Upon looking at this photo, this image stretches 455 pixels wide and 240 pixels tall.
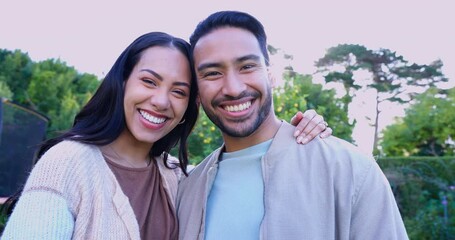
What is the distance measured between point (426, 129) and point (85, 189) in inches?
905

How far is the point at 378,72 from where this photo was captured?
2858 cm

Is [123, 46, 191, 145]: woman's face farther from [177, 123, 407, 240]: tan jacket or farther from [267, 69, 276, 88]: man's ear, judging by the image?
[177, 123, 407, 240]: tan jacket

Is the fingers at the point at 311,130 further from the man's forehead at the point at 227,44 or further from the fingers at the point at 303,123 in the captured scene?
the man's forehead at the point at 227,44

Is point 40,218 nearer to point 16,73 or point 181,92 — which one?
point 181,92

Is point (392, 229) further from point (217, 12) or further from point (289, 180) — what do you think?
point (217, 12)

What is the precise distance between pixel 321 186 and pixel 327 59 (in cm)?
2789

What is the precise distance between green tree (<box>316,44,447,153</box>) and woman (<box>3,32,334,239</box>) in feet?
85.8

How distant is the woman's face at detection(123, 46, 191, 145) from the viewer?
2.44 m

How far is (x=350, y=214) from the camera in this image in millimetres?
1988

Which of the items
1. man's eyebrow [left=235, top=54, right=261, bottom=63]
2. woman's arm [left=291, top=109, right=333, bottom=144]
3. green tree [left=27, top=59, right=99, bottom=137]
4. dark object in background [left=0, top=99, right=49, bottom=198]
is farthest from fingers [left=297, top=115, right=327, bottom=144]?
green tree [left=27, top=59, right=99, bottom=137]

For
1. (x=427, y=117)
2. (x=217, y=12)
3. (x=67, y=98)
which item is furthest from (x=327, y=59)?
(x=217, y=12)

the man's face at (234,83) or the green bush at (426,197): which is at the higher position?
the man's face at (234,83)

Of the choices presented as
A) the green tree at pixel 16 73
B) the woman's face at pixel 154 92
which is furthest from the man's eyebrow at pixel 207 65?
the green tree at pixel 16 73

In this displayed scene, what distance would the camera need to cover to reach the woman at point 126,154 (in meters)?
1.99
